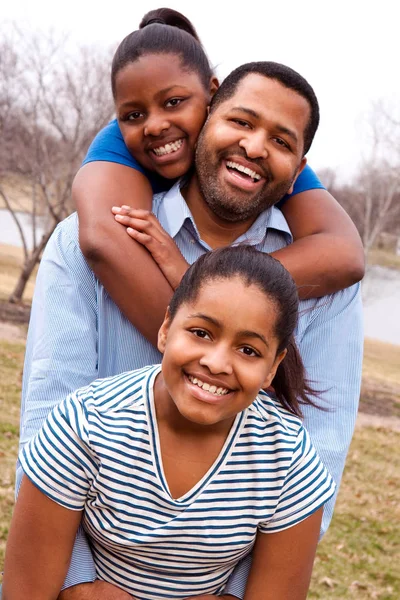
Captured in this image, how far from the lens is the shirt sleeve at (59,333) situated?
2523 millimetres

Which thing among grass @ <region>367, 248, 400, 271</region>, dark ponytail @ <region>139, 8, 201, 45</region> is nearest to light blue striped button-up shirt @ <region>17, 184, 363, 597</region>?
dark ponytail @ <region>139, 8, 201, 45</region>

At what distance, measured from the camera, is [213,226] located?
293 cm

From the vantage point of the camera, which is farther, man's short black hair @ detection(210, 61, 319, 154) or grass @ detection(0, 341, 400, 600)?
grass @ detection(0, 341, 400, 600)

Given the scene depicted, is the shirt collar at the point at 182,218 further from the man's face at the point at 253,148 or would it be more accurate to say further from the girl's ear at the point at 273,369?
the girl's ear at the point at 273,369

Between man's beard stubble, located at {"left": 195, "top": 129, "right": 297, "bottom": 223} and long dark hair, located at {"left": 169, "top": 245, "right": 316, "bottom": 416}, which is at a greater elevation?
man's beard stubble, located at {"left": 195, "top": 129, "right": 297, "bottom": 223}

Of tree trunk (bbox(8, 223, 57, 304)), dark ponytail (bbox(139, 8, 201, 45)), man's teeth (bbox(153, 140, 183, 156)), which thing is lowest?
tree trunk (bbox(8, 223, 57, 304))

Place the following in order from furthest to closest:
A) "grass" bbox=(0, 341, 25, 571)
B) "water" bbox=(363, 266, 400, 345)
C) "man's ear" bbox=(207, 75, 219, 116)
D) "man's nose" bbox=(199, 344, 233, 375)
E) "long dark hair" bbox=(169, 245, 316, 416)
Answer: "water" bbox=(363, 266, 400, 345), "grass" bbox=(0, 341, 25, 571), "man's ear" bbox=(207, 75, 219, 116), "long dark hair" bbox=(169, 245, 316, 416), "man's nose" bbox=(199, 344, 233, 375)

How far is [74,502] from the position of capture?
7.03 ft

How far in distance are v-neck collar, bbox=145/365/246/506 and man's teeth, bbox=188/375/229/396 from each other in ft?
0.54

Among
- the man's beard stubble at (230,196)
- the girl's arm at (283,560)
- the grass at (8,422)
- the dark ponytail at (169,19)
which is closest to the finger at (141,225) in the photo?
the man's beard stubble at (230,196)

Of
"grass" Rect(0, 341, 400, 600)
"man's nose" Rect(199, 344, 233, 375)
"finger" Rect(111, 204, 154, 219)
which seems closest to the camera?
"man's nose" Rect(199, 344, 233, 375)

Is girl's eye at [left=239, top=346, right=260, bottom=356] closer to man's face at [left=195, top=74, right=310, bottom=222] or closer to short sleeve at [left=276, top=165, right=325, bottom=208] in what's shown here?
man's face at [left=195, top=74, right=310, bottom=222]

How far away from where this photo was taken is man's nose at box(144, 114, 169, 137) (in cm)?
298

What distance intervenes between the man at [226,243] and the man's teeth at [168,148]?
0.11 meters
